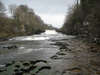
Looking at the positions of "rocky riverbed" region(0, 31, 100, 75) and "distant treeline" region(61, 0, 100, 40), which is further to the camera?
"distant treeline" region(61, 0, 100, 40)

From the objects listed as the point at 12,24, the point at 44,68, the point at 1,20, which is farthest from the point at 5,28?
the point at 44,68

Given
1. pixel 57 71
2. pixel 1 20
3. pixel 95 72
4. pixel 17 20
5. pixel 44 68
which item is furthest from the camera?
pixel 17 20

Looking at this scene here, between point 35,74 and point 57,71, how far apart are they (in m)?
1.22

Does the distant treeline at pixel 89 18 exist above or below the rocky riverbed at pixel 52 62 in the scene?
above

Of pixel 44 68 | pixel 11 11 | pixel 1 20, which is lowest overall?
pixel 44 68

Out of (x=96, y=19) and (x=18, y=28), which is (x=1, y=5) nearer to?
(x=18, y=28)

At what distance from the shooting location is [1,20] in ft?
144

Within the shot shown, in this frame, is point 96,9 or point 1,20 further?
point 1,20

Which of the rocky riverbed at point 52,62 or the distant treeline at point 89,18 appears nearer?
the rocky riverbed at point 52,62

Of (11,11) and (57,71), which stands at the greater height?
(11,11)

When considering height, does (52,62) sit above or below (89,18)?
below

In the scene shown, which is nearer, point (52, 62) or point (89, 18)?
point (52, 62)

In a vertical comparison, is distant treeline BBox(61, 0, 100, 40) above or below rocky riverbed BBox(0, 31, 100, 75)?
above

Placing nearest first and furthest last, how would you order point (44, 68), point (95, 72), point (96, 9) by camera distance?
point (95, 72) < point (44, 68) < point (96, 9)
